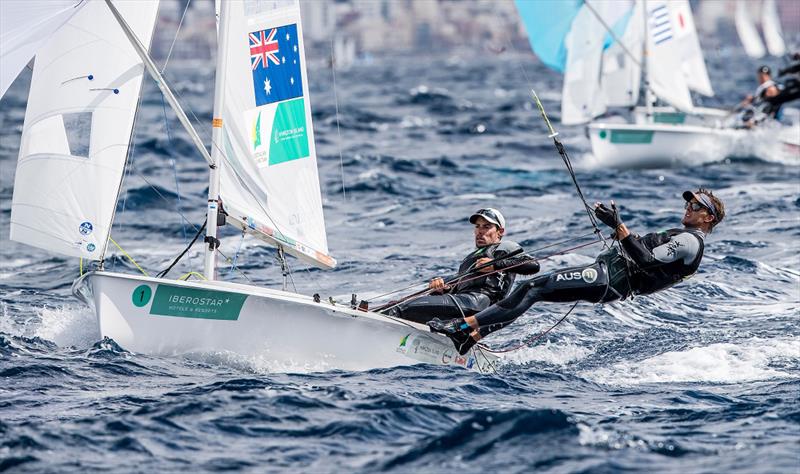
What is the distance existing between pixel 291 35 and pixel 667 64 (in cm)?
1281

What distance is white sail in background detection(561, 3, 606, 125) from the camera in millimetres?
18516

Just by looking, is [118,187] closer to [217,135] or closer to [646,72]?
[217,135]

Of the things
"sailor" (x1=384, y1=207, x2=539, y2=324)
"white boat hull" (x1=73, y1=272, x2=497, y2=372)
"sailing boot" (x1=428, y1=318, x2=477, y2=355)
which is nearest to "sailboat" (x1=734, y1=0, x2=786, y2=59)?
"sailor" (x1=384, y1=207, x2=539, y2=324)

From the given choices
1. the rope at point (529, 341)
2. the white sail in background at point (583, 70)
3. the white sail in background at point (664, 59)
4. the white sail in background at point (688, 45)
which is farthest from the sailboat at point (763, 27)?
the rope at point (529, 341)

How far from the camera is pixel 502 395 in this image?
22.6 feet

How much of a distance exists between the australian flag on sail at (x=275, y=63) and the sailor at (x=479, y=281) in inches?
56.7

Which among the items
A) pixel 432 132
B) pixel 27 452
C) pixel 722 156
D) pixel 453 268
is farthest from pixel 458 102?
pixel 27 452

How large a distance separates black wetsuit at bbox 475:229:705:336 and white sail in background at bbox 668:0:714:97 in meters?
13.0

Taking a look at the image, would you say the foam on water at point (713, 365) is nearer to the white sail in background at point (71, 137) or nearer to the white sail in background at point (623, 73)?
the white sail in background at point (71, 137)

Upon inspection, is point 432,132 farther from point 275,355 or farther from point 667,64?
point 275,355

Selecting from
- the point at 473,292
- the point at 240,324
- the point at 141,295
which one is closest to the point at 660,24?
the point at 473,292

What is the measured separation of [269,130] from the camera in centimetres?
767

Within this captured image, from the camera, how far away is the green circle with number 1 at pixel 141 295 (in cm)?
709

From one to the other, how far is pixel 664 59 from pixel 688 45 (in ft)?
6.39
